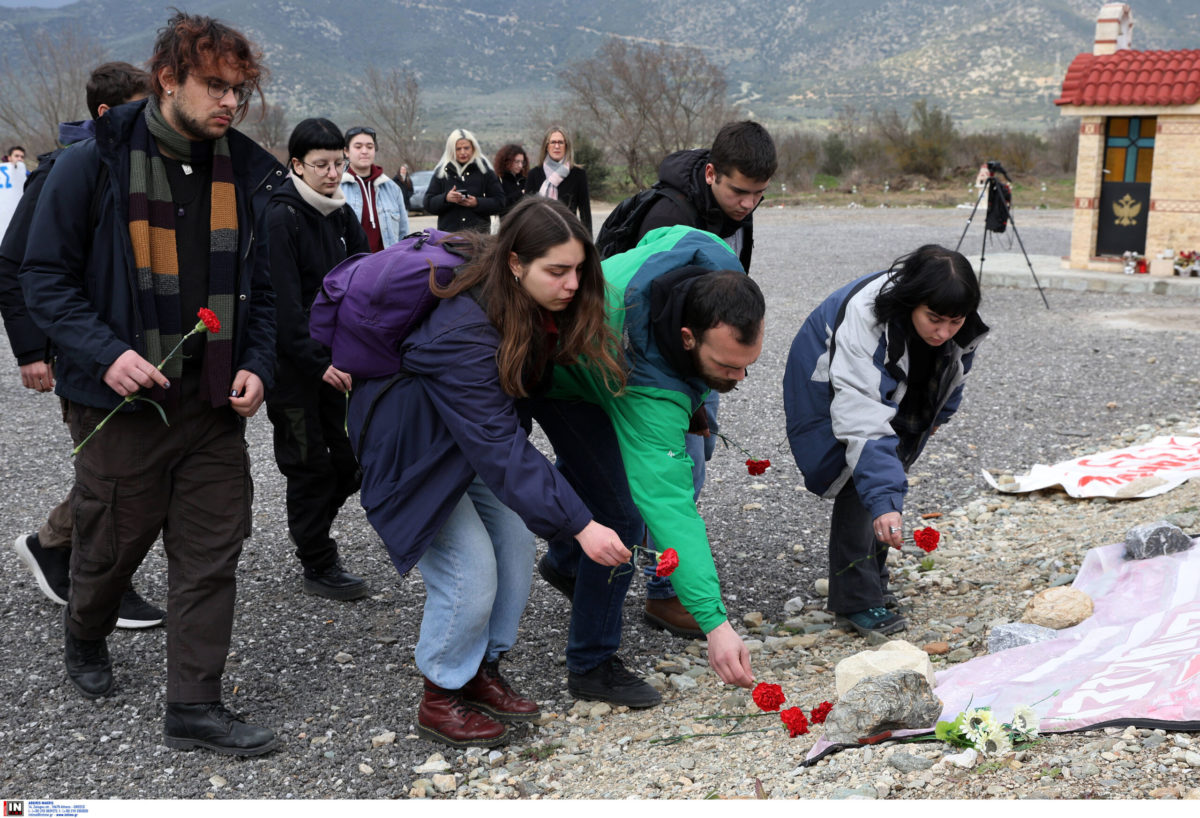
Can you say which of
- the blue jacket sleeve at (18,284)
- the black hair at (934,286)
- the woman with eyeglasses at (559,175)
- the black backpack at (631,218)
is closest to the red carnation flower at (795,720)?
the black hair at (934,286)

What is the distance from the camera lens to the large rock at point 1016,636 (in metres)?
3.51

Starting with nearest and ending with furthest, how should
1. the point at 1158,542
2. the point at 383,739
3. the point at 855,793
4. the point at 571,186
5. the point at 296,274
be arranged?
the point at 855,793 → the point at 383,739 → the point at 1158,542 → the point at 296,274 → the point at 571,186

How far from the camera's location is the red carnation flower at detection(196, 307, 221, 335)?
119 inches

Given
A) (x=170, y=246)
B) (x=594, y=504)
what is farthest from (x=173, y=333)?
(x=594, y=504)

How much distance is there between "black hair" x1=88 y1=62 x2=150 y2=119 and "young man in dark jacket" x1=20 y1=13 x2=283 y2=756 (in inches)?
39.8

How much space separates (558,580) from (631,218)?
4.77 feet

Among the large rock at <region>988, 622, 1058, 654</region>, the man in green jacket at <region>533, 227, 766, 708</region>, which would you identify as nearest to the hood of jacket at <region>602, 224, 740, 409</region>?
the man in green jacket at <region>533, 227, 766, 708</region>

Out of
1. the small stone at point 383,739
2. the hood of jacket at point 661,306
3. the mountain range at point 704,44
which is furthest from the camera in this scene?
the mountain range at point 704,44

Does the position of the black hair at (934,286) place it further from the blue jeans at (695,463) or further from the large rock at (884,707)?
the large rock at (884,707)

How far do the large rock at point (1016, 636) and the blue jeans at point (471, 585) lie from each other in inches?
60.5

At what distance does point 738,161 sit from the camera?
3.91 meters

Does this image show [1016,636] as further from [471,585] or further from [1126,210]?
[1126,210]

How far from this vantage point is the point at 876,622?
399 centimetres

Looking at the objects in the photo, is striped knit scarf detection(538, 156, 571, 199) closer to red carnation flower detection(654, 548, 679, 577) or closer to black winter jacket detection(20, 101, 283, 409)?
black winter jacket detection(20, 101, 283, 409)
